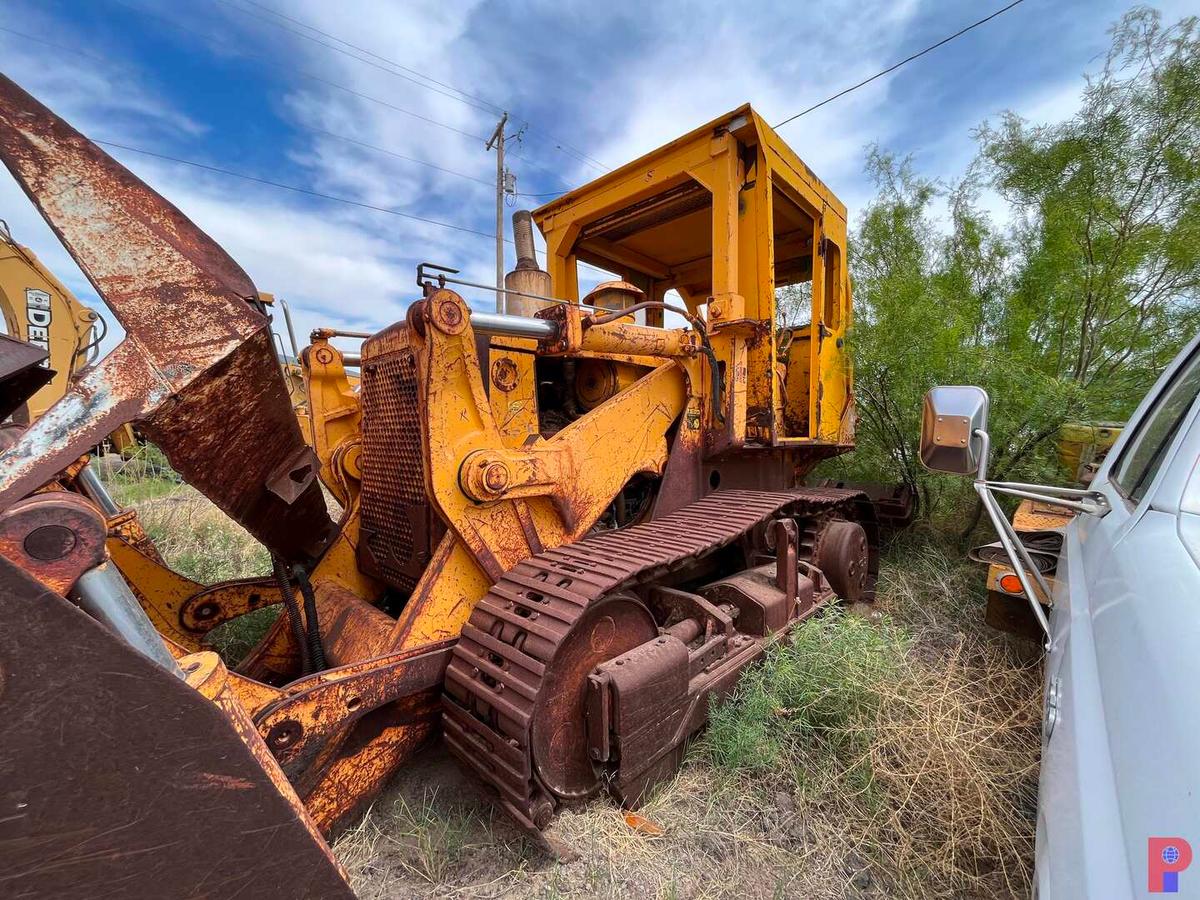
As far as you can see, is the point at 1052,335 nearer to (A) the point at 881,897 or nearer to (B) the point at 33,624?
(A) the point at 881,897

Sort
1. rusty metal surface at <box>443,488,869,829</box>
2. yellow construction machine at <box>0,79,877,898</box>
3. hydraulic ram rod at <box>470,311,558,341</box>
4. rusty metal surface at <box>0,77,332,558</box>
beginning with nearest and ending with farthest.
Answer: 1. yellow construction machine at <box>0,79,877,898</box>
2. rusty metal surface at <box>0,77,332,558</box>
3. rusty metal surface at <box>443,488,869,829</box>
4. hydraulic ram rod at <box>470,311,558,341</box>

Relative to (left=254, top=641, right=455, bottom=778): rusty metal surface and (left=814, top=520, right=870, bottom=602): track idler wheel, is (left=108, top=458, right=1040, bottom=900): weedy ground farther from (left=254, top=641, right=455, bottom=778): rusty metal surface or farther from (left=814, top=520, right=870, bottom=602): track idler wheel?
(left=814, top=520, right=870, bottom=602): track idler wheel

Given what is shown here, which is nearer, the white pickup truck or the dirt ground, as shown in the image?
the white pickup truck

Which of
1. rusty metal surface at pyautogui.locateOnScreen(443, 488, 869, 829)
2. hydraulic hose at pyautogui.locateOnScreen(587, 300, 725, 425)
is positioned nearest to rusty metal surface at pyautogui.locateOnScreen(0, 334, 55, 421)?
rusty metal surface at pyautogui.locateOnScreen(443, 488, 869, 829)

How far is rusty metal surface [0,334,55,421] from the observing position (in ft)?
3.63

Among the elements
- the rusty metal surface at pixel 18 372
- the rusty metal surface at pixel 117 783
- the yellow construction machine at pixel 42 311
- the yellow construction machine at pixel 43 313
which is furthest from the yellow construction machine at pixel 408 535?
the yellow construction machine at pixel 42 311

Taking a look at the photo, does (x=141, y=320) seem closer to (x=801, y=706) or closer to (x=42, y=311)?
(x=801, y=706)

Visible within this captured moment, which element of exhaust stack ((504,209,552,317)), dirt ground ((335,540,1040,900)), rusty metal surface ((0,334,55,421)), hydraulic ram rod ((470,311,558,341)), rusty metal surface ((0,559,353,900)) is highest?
exhaust stack ((504,209,552,317))

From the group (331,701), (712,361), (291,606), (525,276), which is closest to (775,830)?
(331,701)

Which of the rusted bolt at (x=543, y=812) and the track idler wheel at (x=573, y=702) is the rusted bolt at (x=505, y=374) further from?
the rusted bolt at (x=543, y=812)

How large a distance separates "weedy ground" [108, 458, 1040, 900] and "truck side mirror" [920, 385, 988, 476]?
116cm

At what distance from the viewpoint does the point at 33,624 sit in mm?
736

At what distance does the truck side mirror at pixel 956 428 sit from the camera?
1628 millimetres

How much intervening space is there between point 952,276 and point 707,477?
3.27 meters
